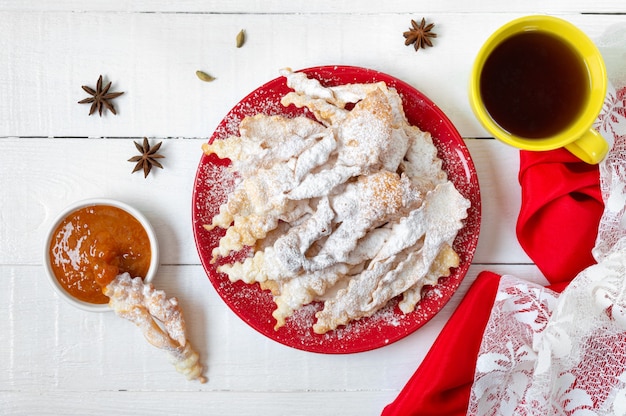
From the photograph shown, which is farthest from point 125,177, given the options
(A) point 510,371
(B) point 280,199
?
(A) point 510,371

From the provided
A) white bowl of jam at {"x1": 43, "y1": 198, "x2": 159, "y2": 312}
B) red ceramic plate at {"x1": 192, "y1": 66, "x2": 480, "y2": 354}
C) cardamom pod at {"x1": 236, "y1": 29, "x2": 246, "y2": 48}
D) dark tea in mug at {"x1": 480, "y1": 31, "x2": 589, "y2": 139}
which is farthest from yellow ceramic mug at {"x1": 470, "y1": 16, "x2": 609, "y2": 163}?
white bowl of jam at {"x1": 43, "y1": 198, "x2": 159, "y2": 312}

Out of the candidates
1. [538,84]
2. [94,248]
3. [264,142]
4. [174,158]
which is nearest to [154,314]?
[94,248]

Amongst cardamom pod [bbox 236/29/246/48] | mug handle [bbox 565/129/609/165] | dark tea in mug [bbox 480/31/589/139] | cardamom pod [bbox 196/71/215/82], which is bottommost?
mug handle [bbox 565/129/609/165]

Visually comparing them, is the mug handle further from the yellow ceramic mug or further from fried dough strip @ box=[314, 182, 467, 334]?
fried dough strip @ box=[314, 182, 467, 334]

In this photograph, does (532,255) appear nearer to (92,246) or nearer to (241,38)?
(241,38)

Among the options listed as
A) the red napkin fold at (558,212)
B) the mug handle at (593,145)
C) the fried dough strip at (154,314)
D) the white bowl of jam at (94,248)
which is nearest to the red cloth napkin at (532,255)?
the red napkin fold at (558,212)

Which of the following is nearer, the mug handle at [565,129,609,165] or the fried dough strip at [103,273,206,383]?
the mug handle at [565,129,609,165]
